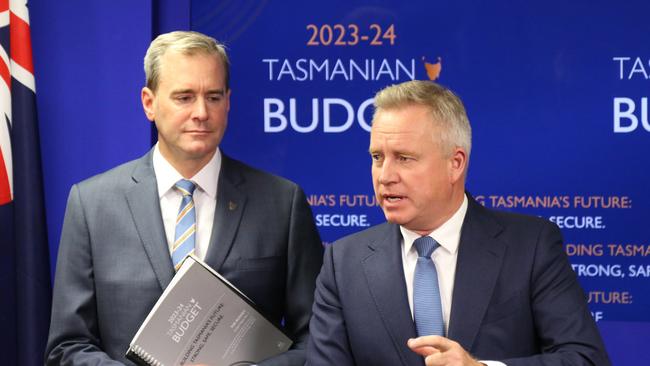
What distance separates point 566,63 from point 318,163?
1.15 meters

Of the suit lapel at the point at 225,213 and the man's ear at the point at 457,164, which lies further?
the suit lapel at the point at 225,213

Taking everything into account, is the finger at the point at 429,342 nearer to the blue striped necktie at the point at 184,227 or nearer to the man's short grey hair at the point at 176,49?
the blue striped necktie at the point at 184,227

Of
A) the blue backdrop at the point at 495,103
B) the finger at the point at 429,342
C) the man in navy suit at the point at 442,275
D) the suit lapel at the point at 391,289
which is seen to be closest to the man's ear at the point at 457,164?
the man in navy suit at the point at 442,275

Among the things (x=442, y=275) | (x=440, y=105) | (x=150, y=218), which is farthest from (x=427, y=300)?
(x=150, y=218)

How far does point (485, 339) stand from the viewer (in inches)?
101

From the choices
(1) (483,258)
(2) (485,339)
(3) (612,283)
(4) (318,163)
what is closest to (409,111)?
(1) (483,258)

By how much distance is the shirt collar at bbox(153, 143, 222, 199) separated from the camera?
3053 mm

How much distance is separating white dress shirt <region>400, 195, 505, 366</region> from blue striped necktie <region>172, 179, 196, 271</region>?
71 cm

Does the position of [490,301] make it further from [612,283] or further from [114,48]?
[114,48]

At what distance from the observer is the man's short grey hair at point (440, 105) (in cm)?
261

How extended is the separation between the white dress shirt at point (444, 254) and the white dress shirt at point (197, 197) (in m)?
0.69

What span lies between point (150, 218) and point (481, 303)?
110cm

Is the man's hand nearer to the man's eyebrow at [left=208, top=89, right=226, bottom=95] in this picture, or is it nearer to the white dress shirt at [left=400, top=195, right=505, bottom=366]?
the white dress shirt at [left=400, top=195, right=505, bottom=366]

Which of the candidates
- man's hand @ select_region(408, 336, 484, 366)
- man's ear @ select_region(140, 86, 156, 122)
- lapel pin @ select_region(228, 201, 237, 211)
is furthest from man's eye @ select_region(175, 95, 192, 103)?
man's hand @ select_region(408, 336, 484, 366)
